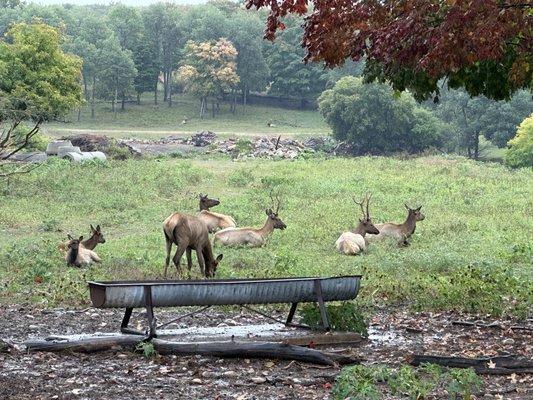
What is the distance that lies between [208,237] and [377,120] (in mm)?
54543

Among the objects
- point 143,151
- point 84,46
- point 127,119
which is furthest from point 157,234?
point 84,46

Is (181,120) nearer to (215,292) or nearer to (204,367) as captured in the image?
(215,292)

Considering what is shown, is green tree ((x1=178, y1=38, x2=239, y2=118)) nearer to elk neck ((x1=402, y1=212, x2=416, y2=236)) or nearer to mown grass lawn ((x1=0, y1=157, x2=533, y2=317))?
mown grass lawn ((x1=0, y1=157, x2=533, y2=317))

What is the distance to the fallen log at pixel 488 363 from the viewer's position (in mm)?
8719

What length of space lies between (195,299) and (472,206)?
70.9ft

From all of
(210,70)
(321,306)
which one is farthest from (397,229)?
(210,70)

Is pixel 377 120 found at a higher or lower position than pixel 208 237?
lower

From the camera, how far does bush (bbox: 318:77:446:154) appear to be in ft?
230

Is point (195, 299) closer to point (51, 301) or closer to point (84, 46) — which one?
point (51, 301)

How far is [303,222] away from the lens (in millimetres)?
25766

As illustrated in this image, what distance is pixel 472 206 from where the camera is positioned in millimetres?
30000

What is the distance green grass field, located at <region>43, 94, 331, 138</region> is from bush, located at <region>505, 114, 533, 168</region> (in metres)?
18.2

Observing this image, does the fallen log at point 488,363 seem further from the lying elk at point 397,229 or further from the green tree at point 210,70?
the green tree at point 210,70

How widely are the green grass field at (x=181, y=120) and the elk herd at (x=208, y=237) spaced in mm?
46399
